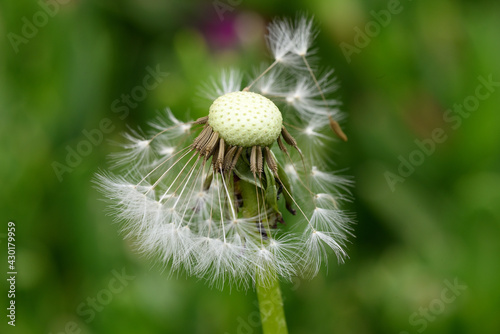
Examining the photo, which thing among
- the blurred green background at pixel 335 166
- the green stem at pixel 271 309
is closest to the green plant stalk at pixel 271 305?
the green stem at pixel 271 309

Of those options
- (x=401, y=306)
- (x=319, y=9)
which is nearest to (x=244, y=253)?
(x=401, y=306)

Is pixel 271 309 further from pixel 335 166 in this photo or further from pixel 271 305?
pixel 335 166

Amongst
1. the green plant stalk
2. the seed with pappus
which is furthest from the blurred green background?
the green plant stalk

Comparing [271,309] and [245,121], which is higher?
[245,121]

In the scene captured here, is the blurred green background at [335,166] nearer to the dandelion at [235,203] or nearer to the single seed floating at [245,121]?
the dandelion at [235,203]

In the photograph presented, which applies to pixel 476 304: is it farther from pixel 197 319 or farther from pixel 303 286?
pixel 197 319

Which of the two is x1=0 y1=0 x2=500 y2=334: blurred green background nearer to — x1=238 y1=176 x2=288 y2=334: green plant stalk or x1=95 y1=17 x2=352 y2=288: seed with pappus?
x1=95 y1=17 x2=352 y2=288: seed with pappus

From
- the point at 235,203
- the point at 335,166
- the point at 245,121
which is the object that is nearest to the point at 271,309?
the point at 235,203
